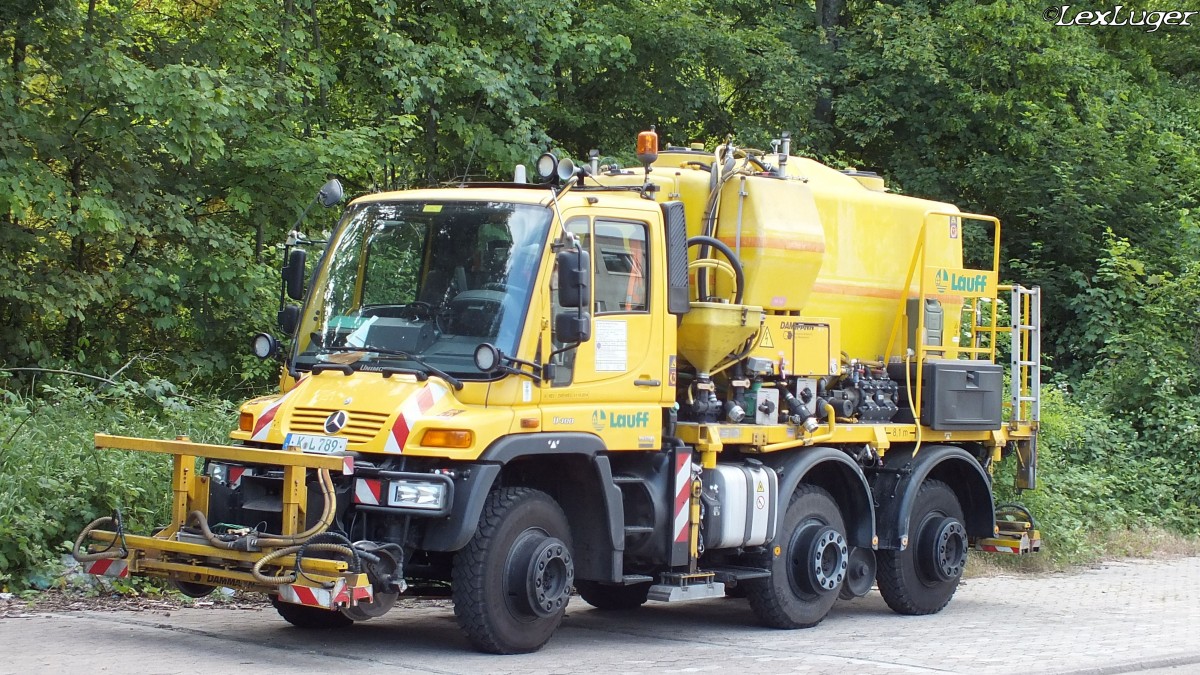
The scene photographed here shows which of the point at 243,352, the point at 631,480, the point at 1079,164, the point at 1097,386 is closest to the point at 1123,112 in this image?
the point at 1079,164

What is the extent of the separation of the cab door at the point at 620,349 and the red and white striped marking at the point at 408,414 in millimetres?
751

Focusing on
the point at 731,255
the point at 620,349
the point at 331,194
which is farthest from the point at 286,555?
the point at 731,255

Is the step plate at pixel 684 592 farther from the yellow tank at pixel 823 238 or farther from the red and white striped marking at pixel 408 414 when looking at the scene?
the red and white striped marking at pixel 408 414

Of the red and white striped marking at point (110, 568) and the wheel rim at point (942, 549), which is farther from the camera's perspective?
the wheel rim at point (942, 549)

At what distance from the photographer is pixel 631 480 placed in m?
9.47

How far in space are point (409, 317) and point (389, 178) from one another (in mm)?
8976

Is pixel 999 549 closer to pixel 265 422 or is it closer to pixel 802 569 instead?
pixel 802 569

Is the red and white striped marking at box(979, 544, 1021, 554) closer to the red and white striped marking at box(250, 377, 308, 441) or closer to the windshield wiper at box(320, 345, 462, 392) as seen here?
the windshield wiper at box(320, 345, 462, 392)

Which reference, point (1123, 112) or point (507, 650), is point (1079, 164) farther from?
point (507, 650)

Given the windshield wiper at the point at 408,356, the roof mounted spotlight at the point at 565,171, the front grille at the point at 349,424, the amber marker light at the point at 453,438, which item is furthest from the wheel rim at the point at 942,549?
the front grille at the point at 349,424

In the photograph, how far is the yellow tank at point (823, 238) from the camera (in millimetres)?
10406

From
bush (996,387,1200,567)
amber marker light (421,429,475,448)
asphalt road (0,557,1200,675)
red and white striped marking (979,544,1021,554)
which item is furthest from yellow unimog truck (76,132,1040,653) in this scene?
bush (996,387,1200,567)

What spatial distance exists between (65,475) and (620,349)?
444 cm

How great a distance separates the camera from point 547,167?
369 inches
